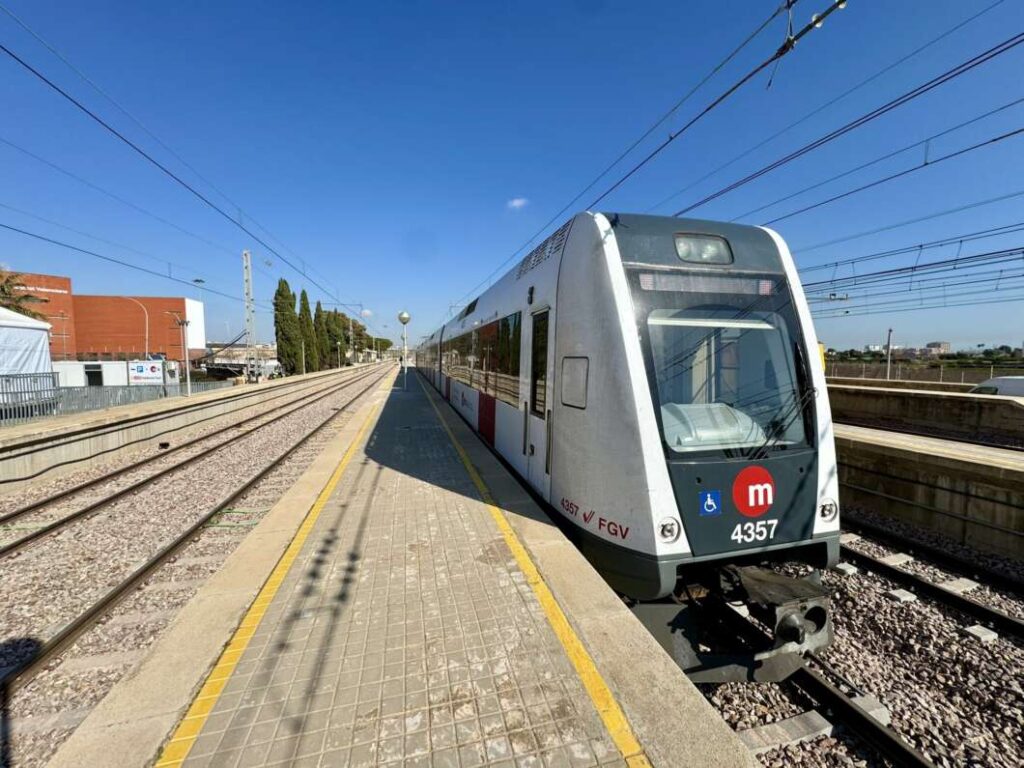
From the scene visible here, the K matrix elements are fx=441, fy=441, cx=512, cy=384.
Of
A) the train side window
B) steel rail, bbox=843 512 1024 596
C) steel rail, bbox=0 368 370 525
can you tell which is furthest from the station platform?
steel rail, bbox=0 368 370 525

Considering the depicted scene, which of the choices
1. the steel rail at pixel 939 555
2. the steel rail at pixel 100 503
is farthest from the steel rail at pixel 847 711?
the steel rail at pixel 100 503

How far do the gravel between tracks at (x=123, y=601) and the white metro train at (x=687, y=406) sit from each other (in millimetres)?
3890

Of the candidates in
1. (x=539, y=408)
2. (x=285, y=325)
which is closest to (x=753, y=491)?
(x=539, y=408)

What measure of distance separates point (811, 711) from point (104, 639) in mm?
5689

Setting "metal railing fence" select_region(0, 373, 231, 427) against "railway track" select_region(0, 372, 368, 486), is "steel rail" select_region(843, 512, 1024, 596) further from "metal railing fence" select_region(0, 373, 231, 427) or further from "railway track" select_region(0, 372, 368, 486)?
"metal railing fence" select_region(0, 373, 231, 427)

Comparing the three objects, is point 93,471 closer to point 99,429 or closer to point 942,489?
Result: point 99,429

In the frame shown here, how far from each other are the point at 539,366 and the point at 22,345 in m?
21.4

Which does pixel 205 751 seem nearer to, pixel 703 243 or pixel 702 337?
pixel 702 337

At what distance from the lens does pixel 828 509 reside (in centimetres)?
378

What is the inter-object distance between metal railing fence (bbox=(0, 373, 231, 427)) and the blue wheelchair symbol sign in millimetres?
16608

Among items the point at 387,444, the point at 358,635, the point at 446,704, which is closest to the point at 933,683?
the point at 446,704

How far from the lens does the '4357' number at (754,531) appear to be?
11.6 feet

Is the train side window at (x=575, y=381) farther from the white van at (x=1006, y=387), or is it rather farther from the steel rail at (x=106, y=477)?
the white van at (x=1006, y=387)

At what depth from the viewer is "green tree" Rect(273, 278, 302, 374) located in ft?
167
